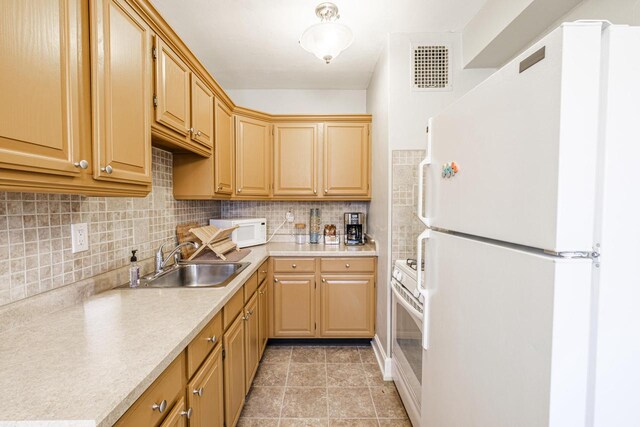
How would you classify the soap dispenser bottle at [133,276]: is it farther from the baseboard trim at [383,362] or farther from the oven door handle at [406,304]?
the baseboard trim at [383,362]

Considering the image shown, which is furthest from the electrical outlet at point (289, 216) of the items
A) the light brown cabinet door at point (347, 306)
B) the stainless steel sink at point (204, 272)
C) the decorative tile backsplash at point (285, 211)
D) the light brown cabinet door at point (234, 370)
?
the light brown cabinet door at point (234, 370)

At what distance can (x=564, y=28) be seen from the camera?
57 centimetres

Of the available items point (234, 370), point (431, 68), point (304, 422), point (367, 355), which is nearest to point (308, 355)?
point (367, 355)

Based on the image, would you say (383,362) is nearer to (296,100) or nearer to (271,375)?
(271,375)

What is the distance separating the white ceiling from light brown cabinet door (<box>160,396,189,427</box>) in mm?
2038

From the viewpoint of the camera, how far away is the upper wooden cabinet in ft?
4.47

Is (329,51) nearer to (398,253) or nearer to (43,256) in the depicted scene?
(398,253)

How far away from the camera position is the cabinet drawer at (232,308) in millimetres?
1380

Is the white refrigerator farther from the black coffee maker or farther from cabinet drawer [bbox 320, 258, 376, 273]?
the black coffee maker

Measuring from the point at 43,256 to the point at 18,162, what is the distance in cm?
59

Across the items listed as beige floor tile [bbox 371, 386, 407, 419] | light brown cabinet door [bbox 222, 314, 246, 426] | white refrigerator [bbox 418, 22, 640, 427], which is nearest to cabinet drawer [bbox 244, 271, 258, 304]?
light brown cabinet door [bbox 222, 314, 246, 426]

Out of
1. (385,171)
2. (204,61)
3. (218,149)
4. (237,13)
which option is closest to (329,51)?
(237,13)

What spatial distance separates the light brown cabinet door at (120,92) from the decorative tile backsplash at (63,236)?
34cm

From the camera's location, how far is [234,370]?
1.52m
